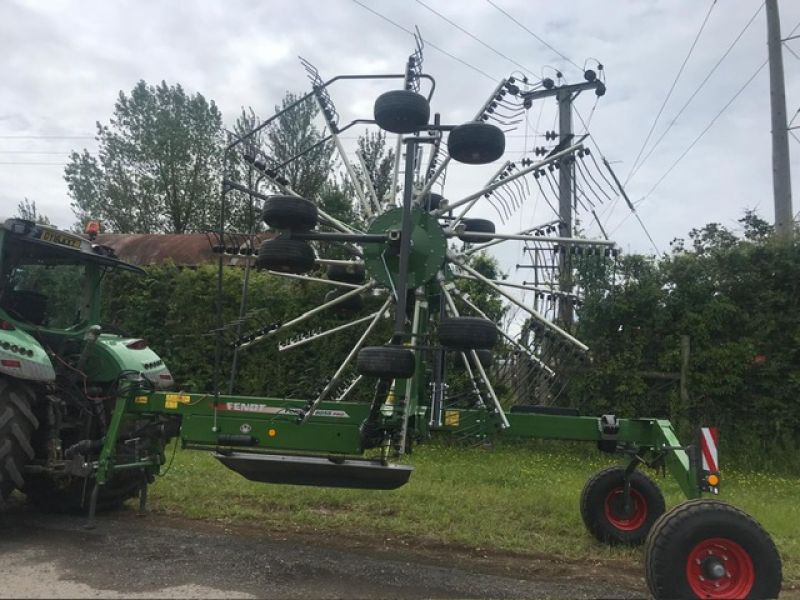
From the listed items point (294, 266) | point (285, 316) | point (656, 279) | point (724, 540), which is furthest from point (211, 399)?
point (656, 279)

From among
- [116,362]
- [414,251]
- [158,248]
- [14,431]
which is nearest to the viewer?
[414,251]

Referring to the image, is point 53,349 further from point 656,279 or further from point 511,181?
point 656,279

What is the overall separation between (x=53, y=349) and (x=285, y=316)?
15.0 feet

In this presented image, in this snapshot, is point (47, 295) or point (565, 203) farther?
point (47, 295)

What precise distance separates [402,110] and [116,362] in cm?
349

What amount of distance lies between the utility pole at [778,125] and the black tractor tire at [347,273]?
8.48 meters

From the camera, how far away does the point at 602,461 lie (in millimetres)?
9141

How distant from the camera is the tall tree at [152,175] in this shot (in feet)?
84.3

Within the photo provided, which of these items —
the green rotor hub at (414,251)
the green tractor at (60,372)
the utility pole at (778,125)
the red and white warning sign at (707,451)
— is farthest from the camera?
the utility pole at (778,125)

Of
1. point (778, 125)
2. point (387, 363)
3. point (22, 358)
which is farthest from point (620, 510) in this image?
point (778, 125)

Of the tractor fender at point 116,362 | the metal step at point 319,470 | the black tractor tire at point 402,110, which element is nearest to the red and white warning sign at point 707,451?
the metal step at point 319,470

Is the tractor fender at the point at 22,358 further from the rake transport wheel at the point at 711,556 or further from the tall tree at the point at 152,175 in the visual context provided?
the tall tree at the point at 152,175

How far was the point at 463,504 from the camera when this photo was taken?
6.59 metres

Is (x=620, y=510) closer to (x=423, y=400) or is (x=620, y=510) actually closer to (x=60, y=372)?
(x=423, y=400)
